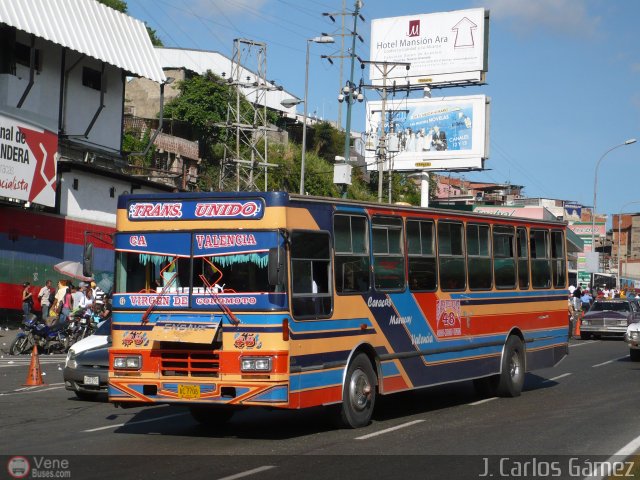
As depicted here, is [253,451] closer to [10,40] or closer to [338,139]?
[10,40]

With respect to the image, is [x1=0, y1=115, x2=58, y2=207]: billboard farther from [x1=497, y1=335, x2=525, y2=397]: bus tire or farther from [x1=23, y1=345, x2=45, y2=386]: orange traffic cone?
[x1=497, y1=335, x2=525, y2=397]: bus tire

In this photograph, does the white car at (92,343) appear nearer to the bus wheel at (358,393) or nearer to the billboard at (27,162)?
the bus wheel at (358,393)

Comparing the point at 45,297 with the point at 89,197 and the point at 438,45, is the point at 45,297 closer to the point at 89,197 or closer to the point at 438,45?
the point at 89,197

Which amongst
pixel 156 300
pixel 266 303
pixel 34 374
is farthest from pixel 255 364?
pixel 34 374

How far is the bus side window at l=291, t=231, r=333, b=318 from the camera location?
12.5 m

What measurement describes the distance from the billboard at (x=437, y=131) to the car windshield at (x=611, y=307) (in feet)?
65.6

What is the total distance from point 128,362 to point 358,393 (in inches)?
123

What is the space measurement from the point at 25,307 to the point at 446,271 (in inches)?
714

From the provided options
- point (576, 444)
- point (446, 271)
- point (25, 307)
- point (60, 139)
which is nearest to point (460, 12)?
point (60, 139)

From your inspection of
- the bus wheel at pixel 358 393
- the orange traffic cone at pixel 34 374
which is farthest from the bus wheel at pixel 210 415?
the orange traffic cone at pixel 34 374

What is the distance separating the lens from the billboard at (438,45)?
60.3m

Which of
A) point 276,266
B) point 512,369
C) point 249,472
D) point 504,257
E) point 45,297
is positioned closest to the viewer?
point 249,472

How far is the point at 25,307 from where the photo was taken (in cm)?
3044

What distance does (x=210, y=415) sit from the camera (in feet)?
45.9
